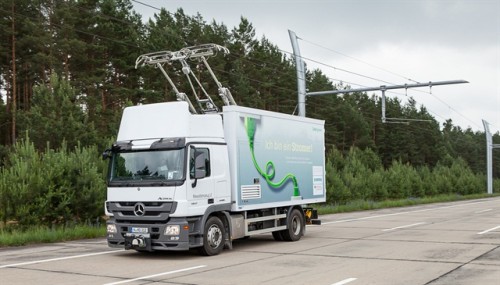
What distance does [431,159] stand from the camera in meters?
104

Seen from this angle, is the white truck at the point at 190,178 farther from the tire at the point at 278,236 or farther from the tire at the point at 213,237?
the tire at the point at 278,236

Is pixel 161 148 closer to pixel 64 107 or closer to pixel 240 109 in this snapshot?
pixel 240 109

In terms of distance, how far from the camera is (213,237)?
1284 centimetres

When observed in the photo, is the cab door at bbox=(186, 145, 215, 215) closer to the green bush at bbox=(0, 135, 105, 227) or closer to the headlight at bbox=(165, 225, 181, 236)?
→ the headlight at bbox=(165, 225, 181, 236)

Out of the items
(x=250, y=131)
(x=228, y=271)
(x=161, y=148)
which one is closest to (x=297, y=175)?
(x=250, y=131)

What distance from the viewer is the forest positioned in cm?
1770

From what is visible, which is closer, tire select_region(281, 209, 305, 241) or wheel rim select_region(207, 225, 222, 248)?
wheel rim select_region(207, 225, 222, 248)

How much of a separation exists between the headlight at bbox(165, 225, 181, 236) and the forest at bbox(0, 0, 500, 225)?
21.1 ft

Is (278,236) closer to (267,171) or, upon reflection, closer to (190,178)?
(267,171)

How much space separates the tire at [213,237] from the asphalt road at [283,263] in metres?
0.22

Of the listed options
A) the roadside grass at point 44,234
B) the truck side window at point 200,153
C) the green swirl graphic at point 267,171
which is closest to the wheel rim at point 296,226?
the green swirl graphic at point 267,171

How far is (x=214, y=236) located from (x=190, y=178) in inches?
63.0

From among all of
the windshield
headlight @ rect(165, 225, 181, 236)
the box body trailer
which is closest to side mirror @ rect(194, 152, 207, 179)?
the box body trailer

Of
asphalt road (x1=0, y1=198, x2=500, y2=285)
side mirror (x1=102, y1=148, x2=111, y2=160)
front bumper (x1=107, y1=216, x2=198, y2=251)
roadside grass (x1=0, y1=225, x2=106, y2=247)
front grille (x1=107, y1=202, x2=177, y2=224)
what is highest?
side mirror (x1=102, y1=148, x2=111, y2=160)
